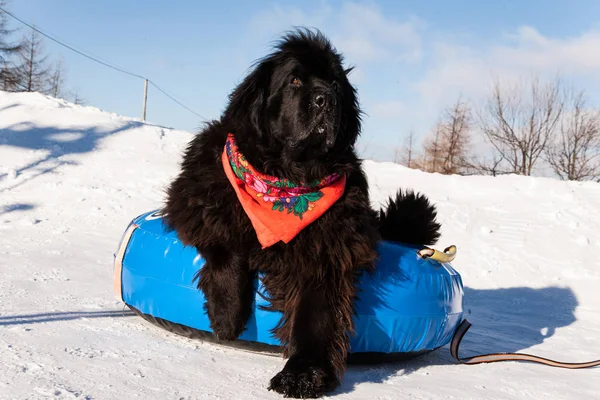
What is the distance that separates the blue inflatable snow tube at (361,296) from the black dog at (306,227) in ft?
0.38

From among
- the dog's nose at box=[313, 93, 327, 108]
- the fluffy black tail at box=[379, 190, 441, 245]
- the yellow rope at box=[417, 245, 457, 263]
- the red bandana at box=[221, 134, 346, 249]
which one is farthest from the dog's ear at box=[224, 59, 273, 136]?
the fluffy black tail at box=[379, 190, 441, 245]

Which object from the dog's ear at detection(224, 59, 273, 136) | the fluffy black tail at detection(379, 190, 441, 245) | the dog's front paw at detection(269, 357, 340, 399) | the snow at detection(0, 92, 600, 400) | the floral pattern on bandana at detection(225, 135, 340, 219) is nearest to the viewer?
the dog's front paw at detection(269, 357, 340, 399)

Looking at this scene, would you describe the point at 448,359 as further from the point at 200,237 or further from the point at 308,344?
the point at 200,237

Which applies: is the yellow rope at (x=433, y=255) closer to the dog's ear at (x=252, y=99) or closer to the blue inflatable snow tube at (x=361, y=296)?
the blue inflatable snow tube at (x=361, y=296)

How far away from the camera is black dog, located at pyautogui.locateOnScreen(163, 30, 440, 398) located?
8.57ft

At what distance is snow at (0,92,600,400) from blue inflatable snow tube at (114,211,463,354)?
0.14 meters

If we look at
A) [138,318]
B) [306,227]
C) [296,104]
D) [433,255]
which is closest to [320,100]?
[296,104]

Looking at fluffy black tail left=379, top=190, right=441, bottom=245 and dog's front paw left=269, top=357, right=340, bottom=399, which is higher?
fluffy black tail left=379, top=190, right=441, bottom=245

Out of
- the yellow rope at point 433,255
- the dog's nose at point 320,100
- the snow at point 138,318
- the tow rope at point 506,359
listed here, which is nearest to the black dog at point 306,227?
the dog's nose at point 320,100

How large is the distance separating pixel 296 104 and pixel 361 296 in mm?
1060

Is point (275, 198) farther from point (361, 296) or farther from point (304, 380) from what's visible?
point (304, 380)

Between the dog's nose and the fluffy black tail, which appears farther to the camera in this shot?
the fluffy black tail

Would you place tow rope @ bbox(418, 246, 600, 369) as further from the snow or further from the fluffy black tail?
the fluffy black tail

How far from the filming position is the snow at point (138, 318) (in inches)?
91.0
